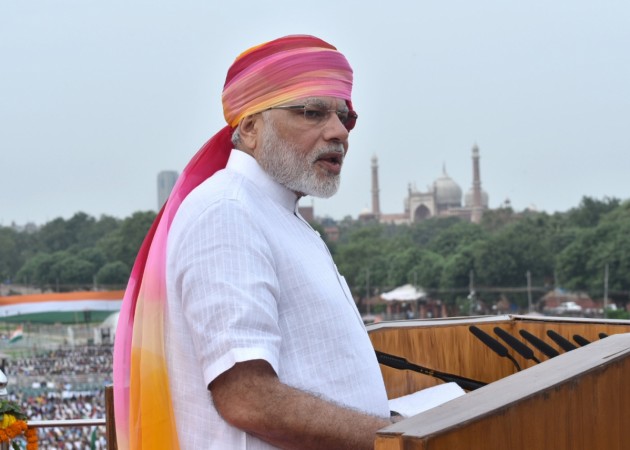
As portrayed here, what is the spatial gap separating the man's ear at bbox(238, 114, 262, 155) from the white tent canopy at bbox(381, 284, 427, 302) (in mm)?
62768

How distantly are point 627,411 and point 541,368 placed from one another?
135 millimetres

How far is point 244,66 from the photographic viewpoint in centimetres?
153

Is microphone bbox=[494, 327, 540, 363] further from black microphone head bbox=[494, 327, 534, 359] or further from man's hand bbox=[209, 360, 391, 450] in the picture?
man's hand bbox=[209, 360, 391, 450]

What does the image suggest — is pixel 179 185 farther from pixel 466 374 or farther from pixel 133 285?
pixel 466 374

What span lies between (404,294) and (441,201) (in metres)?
57.3

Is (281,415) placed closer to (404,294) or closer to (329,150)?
(329,150)

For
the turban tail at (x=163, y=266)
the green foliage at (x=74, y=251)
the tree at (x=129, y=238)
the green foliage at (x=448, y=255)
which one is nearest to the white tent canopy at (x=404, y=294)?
the green foliage at (x=448, y=255)

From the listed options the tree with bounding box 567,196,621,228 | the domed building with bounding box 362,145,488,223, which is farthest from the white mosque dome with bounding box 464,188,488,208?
the tree with bounding box 567,196,621,228

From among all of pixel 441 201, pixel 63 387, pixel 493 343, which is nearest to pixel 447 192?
pixel 441 201

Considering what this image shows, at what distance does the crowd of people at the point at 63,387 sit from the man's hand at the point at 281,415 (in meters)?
19.8

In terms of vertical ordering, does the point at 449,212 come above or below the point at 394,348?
above

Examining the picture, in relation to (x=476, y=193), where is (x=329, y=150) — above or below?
below

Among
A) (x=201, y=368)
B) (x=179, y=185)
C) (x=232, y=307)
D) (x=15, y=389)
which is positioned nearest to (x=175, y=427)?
(x=201, y=368)

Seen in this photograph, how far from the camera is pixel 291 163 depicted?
1492mm
